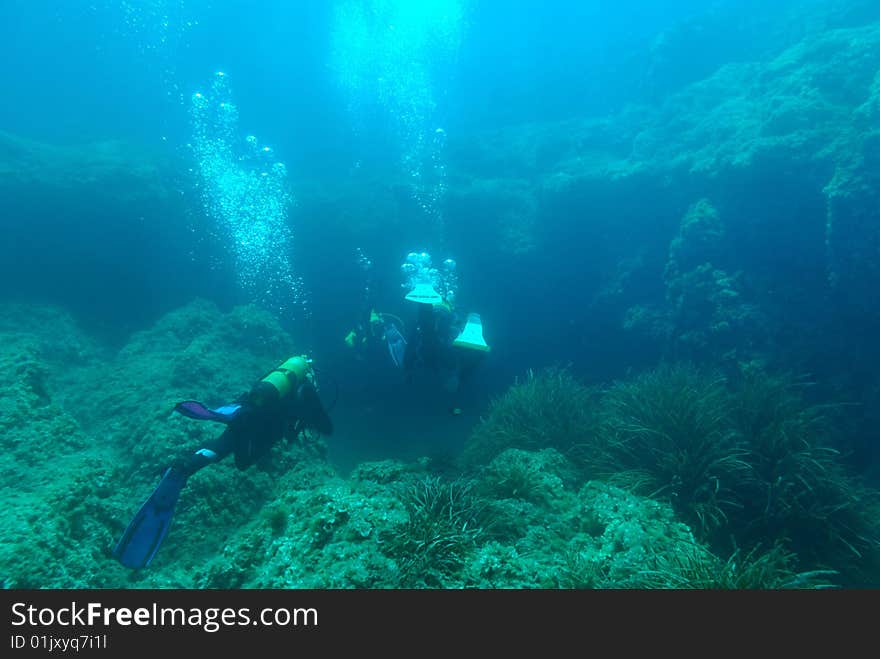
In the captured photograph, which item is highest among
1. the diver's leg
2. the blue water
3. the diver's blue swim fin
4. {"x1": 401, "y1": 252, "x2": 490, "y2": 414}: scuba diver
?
the blue water

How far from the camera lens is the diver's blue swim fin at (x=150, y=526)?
3.85m

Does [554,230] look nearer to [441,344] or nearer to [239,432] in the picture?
[441,344]

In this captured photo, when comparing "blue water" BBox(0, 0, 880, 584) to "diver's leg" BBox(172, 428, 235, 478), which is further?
"blue water" BBox(0, 0, 880, 584)

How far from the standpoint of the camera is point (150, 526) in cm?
395

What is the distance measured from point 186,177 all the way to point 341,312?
7.30 metres

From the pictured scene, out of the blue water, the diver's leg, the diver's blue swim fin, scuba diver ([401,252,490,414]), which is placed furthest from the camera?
the blue water

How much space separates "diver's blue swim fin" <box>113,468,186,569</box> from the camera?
12.6ft

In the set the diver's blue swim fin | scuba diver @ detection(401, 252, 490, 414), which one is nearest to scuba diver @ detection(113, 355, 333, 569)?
the diver's blue swim fin

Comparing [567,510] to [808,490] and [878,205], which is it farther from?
[878,205]

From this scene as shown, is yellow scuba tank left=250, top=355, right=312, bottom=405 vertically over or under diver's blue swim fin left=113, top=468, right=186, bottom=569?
over

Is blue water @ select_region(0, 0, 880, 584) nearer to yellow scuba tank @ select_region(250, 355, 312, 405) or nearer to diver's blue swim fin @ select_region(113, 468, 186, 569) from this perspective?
yellow scuba tank @ select_region(250, 355, 312, 405)

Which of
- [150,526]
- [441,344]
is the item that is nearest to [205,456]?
[150,526]

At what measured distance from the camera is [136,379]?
7.16 meters

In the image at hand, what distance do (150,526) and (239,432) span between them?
1126 mm
